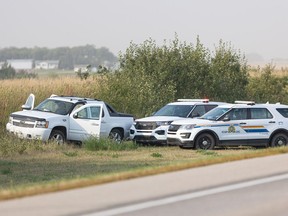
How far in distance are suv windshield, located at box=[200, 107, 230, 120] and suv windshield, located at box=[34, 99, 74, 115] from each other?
4.94m

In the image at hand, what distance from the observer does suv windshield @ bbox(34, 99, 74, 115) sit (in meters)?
28.4

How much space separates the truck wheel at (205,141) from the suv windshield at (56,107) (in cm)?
497

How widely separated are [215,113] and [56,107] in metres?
5.90

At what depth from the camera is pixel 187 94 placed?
4106cm

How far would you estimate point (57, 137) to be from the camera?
90.3ft

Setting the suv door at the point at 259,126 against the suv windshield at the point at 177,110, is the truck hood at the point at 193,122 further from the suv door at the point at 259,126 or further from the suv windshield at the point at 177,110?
the suv windshield at the point at 177,110

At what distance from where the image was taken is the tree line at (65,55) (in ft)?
463

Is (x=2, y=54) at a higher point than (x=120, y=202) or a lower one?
higher

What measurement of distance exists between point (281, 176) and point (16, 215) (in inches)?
180

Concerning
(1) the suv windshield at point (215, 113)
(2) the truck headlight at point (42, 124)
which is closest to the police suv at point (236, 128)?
(1) the suv windshield at point (215, 113)

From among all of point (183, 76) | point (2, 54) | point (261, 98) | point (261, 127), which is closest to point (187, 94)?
point (183, 76)

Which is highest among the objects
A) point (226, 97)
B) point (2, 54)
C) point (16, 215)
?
point (2, 54)

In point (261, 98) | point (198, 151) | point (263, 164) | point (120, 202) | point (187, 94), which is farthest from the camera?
point (261, 98)

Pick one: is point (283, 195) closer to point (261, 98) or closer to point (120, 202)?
point (120, 202)
